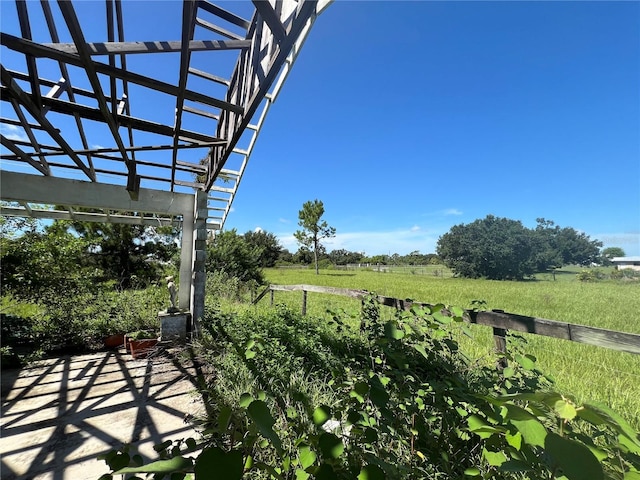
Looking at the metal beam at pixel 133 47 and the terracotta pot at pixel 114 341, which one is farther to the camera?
the terracotta pot at pixel 114 341

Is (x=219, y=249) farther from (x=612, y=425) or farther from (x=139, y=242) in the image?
(x=612, y=425)

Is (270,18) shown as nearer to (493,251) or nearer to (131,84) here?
(131,84)

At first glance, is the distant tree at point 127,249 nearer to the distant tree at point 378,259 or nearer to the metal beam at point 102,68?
the metal beam at point 102,68

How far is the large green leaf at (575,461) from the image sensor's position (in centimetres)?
34

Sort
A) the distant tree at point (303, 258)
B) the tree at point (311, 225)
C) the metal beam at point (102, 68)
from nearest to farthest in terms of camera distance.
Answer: the metal beam at point (102, 68) < the tree at point (311, 225) < the distant tree at point (303, 258)

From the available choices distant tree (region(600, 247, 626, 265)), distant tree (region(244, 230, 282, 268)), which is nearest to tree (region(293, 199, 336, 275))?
distant tree (region(244, 230, 282, 268))

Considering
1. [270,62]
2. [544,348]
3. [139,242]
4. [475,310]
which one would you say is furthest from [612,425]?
[139,242]

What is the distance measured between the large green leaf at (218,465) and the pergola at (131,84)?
4.92 feet

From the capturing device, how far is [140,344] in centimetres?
396

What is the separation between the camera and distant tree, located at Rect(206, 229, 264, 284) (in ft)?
31.0

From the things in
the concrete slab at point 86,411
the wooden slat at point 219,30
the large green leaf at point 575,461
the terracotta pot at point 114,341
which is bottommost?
the concrete slab at point 86,411

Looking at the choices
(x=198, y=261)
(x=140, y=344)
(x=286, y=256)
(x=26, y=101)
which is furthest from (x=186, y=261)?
(x=286, y=256)


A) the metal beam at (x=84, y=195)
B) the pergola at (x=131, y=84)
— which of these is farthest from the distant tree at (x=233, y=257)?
the pergola at (x=131, y=84)

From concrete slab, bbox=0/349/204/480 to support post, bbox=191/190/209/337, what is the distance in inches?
30.8
